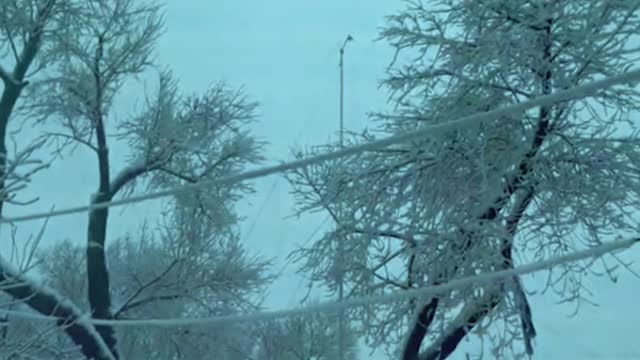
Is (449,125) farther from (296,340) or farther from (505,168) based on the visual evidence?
(296,340)

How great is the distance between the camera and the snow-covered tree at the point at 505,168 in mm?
8305

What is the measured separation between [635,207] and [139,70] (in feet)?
20.6

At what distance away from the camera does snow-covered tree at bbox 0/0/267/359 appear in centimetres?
1170

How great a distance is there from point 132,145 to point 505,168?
5.64m

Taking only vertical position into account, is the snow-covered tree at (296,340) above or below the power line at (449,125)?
above

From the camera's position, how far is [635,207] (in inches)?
330

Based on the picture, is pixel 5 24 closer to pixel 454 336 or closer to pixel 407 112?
pixel 407 112

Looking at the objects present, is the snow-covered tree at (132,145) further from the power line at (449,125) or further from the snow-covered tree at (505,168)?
the power line at (449,125)

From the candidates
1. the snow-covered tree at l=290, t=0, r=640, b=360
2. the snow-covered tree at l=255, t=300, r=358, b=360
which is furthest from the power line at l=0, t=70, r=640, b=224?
the snow-covered tree at l=255, t=300, r=358, b=360

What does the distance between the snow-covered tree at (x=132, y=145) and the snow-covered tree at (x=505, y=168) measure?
362 cm

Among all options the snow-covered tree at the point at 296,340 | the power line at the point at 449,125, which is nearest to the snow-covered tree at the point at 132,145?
the snow-covered tree at the point at 296,340

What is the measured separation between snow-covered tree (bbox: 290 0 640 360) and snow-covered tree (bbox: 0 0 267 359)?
3624mm

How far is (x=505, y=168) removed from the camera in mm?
8594

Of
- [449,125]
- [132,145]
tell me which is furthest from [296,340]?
[449,125]
